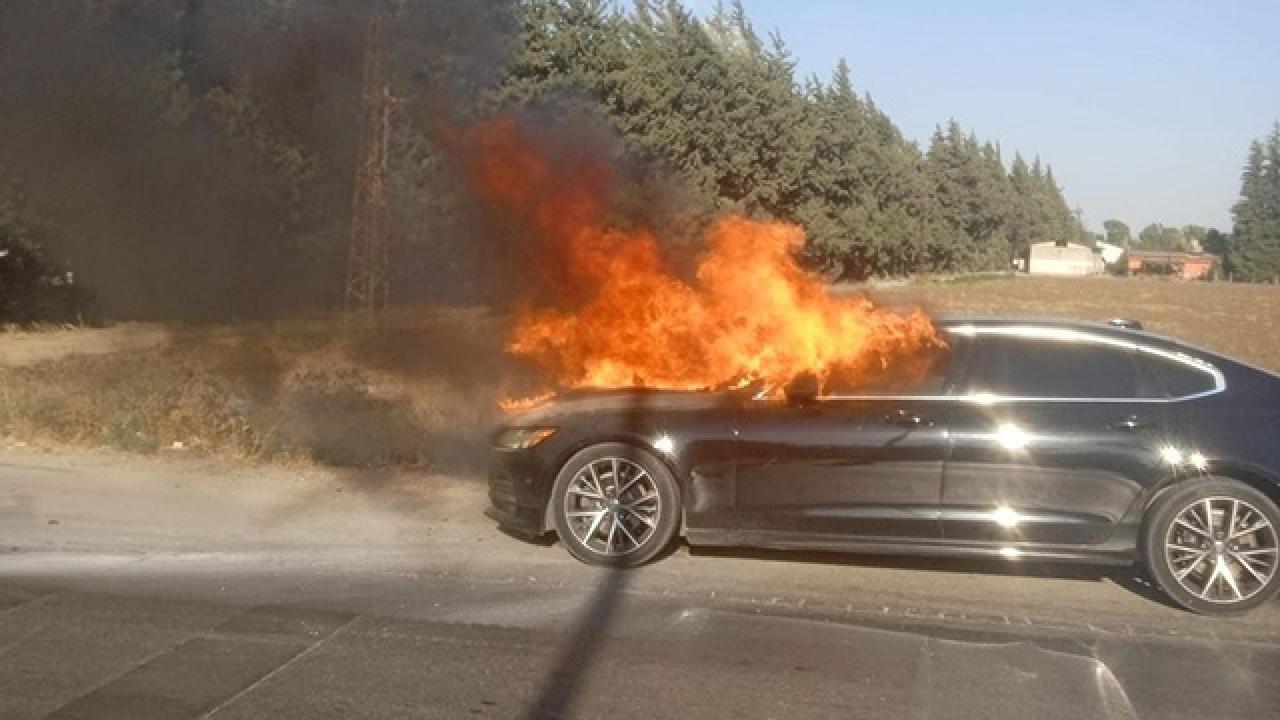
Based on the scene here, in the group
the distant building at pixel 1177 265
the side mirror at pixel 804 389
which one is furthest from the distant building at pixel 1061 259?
the side mirror at pixel 804 389

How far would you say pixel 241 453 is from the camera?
11.0 meters

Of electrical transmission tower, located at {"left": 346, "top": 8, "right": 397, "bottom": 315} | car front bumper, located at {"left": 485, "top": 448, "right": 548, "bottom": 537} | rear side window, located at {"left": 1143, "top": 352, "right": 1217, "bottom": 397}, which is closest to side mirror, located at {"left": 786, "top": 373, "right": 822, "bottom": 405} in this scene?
car front bumper, located at {"left": 485, "top": 448, "right": 548, "bottom": 537}

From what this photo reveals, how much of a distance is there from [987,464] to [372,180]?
20.8 meters

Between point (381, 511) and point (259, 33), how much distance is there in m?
27.9

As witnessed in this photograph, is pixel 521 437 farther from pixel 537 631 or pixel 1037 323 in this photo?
pixel 1037 323

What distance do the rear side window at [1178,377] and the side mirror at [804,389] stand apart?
1.82 metres

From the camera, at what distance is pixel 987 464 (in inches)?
284

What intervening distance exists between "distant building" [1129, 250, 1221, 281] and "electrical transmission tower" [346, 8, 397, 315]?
11075 centimetres

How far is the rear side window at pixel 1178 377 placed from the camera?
7297 millimetres

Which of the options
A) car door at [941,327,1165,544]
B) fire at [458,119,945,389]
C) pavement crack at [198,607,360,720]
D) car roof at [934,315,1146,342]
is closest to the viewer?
pavement crack at [198,607,360,720]

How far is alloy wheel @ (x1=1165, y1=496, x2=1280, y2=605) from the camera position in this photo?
7.02 meters

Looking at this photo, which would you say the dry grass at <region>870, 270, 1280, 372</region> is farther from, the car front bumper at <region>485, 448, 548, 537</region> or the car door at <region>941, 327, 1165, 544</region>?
the car front bumper at <region>485, 448, 548, 537</region>


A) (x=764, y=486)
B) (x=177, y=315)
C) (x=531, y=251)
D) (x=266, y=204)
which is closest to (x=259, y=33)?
(x=266, y=204)

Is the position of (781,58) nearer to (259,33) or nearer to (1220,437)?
(259,33)
